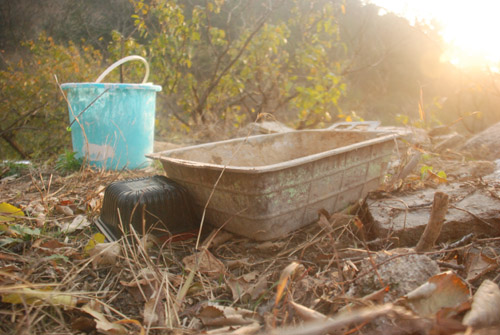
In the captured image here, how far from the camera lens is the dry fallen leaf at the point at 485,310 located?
101 cm

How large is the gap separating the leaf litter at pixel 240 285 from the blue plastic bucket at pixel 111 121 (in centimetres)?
109

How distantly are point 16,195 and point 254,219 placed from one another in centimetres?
173

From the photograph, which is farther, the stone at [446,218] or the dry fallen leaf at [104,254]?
the stone at [446,218]

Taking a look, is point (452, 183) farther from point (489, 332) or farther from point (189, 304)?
point (189, 304)

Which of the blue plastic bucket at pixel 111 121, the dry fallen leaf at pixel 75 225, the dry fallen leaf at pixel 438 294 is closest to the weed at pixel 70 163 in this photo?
the blue plastic bucket at pixel 111 121

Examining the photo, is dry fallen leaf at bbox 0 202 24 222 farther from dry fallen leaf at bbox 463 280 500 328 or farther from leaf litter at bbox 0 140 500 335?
dry fallen leaf at bbox 463 280 500 328

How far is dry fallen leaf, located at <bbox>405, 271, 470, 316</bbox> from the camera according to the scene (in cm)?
108

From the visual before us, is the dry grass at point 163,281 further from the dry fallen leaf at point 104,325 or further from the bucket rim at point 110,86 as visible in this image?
the bucket rim at point 110,86

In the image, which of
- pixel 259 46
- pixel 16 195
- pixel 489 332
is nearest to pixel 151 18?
pixel 259 46

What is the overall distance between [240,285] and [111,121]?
83.5 inches

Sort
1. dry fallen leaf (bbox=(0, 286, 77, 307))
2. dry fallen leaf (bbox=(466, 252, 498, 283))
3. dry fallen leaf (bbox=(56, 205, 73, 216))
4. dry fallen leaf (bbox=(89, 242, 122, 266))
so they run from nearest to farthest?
dry fallen leaf (bbox=(0, 286, 77, 307)), dry fallen leaf (bbox=(466, 252, 498, 283)), dry fallen leaf (bbox=(89, 242, 122, 266)), dry fallen leaf (bbox=(56, 205, 73, 216))

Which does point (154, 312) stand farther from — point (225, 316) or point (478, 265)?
point (478, 265)

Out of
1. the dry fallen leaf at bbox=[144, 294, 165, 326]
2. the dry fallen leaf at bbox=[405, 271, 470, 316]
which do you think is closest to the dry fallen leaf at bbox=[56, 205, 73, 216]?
the dry fallen leaf at bbox=[144, 294, 165, 326]

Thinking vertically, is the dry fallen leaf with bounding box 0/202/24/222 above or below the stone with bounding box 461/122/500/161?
below
